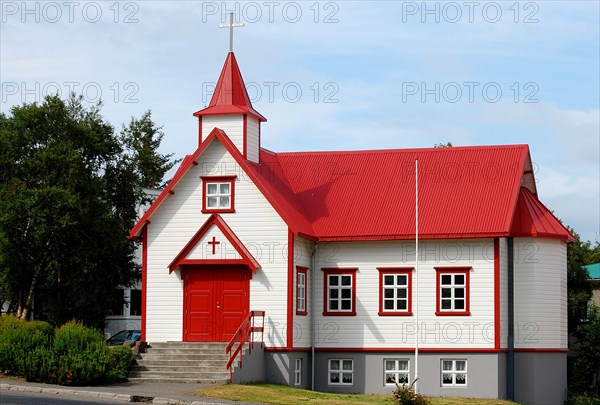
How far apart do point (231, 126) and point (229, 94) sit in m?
1.43

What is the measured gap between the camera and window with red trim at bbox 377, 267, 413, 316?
3775cm

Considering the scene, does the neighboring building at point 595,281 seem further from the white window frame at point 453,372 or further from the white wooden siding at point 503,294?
the white window frame at point 453,372

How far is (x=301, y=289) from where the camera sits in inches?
1489

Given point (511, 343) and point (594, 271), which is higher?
point (594, 271)

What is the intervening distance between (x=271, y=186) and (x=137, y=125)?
22407mm

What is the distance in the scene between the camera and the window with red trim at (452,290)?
37094 millimetres

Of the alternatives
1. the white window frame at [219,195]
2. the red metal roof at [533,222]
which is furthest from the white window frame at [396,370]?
the white window frame at [219,195]

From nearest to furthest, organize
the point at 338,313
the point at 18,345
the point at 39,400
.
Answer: the point at 39,400 < the point at 18,345 < the point at 338,313

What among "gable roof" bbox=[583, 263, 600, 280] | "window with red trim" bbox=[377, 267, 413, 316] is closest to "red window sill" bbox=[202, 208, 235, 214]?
"window with red trim" bbox=[377, 267, 413, 316]

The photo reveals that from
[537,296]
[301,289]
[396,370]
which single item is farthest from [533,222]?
[301,289]

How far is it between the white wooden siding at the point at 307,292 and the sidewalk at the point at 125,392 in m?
5.96

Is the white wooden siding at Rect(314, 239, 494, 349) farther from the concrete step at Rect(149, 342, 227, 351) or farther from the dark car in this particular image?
the dark car

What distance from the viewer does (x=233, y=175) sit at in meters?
37.7

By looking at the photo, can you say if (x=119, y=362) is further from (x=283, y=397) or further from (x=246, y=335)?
(x=283, y=397)
